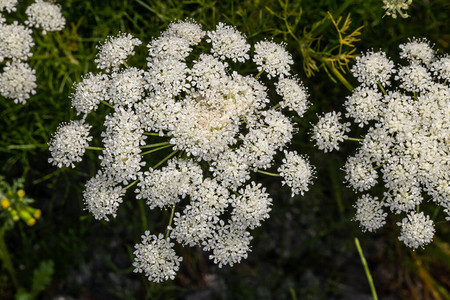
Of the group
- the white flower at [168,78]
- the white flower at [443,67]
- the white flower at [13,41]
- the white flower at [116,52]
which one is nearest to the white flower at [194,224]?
the white flower at [168,78]

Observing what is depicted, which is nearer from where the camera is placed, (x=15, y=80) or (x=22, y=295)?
(x=15, y=80)

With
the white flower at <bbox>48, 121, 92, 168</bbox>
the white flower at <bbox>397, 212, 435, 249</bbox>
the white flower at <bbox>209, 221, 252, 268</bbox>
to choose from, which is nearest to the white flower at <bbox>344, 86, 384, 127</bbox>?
the white flower at <bbox>397, 212, 435, 249</bbox>

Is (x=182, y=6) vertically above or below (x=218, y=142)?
above

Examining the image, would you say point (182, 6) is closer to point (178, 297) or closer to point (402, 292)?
point (178, 297)

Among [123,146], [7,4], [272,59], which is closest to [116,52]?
[123,146]

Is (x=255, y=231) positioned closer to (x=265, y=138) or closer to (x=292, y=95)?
(x=265, y=138)

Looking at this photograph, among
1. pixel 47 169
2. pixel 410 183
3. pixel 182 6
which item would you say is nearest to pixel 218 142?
pixel 410 183
